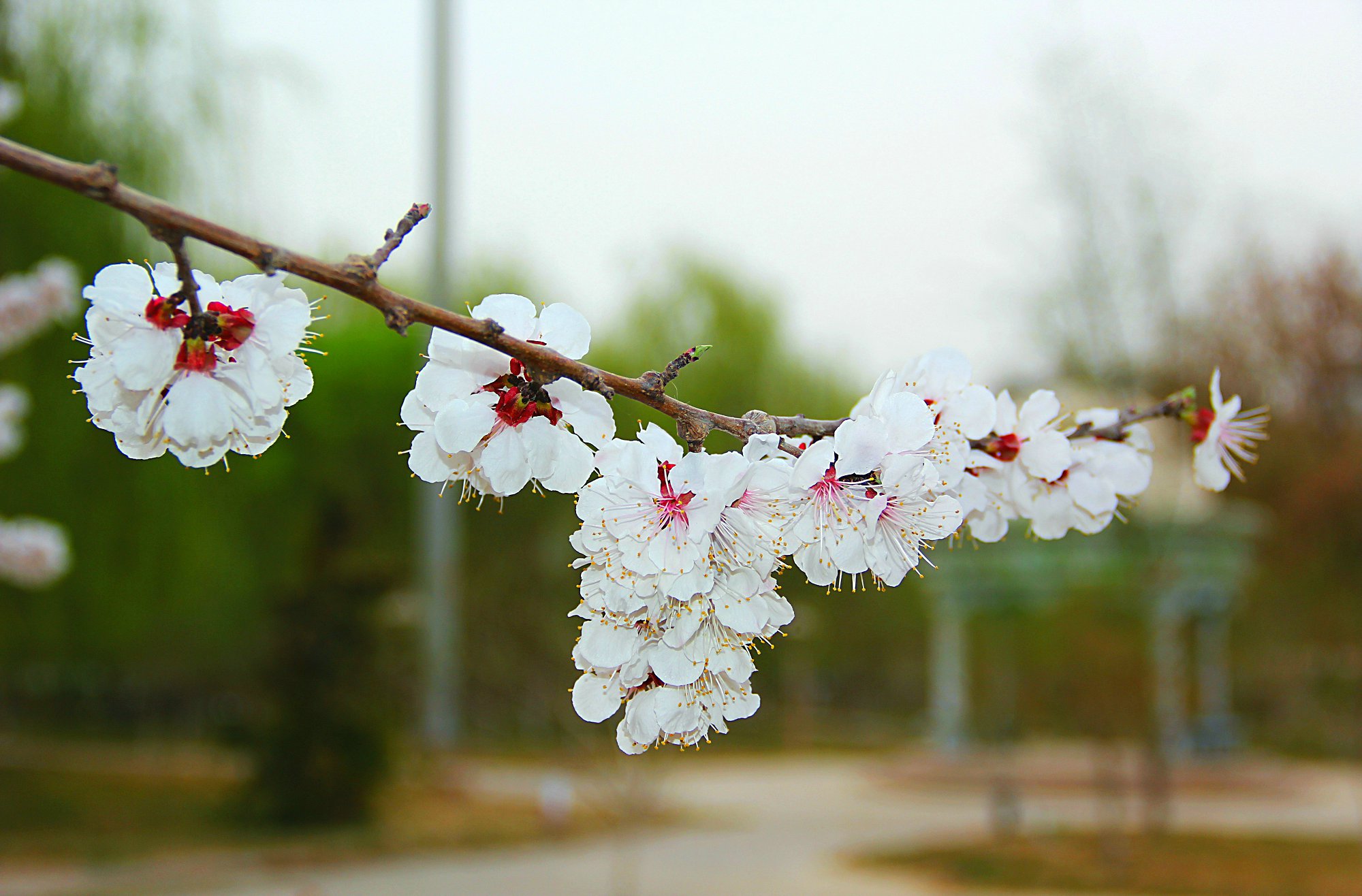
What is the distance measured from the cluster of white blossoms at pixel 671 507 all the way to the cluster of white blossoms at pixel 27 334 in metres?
4.21

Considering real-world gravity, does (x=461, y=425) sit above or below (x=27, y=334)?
below

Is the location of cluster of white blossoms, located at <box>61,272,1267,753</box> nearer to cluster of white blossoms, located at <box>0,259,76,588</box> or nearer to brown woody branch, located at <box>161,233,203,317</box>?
brown woody branch, located at <box>161,233,203,317</box>

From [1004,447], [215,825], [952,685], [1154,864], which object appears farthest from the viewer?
[952,685]

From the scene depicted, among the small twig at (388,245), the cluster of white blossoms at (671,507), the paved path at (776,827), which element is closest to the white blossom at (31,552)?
the paved path at (776,827)

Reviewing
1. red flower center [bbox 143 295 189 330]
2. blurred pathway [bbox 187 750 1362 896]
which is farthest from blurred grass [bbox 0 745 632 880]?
red flower center [bbox 143 295 189 330]

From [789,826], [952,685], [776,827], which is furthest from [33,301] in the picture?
[952,685]

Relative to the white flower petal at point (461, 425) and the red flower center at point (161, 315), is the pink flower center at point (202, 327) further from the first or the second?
the white flower petal at point (461, 425)

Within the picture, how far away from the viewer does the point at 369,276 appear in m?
0.93

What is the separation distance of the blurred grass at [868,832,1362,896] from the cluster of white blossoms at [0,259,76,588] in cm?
581

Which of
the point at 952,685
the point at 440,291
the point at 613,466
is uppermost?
the point at 440,291

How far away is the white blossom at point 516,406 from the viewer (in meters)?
1.05

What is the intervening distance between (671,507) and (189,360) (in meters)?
0.43

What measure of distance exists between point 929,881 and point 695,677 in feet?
24.4

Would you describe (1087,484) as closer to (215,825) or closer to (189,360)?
(189,360)
